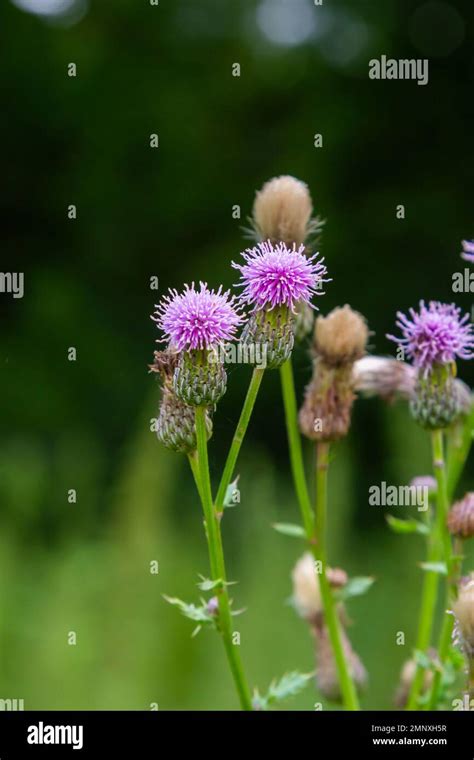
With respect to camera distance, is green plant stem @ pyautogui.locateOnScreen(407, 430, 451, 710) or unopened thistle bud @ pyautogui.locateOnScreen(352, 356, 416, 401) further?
unopened thistle bud @ pyautogui.locateOnScreen(352, 356, 416, 401)

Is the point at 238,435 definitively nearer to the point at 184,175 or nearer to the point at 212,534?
the point at 212,534

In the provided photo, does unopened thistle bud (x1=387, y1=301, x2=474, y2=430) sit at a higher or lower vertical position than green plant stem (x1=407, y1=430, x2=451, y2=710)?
higher

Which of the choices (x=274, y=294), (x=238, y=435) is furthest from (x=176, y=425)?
(x=274, y=294)

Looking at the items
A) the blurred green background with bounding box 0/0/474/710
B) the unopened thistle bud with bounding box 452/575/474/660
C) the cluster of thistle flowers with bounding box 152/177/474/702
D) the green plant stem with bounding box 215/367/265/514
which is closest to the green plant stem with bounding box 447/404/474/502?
the cluster of thistle flowers with bounding box 152/177/474/702

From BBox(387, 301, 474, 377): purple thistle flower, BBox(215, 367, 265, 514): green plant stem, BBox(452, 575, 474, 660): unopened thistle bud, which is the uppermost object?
BBox(387, 301, 474, 377): purple thistle flower

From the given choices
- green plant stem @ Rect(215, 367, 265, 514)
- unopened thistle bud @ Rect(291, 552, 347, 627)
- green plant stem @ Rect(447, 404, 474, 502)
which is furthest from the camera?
unopened thistle bud @ Rect(291, 552, 347, 627)

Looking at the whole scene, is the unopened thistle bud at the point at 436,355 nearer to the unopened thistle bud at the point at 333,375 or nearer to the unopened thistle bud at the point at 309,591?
the unopened thistle bud at the point at 333,375

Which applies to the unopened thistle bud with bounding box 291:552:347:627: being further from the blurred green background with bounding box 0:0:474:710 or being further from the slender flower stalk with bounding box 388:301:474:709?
the blurred green background with bounding box 0:0:474:710
